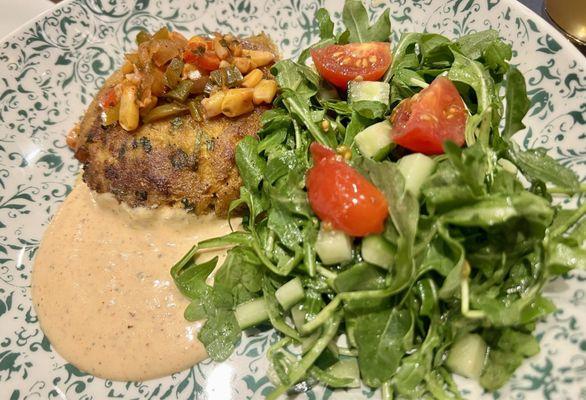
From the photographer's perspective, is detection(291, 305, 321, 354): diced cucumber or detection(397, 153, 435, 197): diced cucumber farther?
detection(291, 305, 321, 354): diced cucumber

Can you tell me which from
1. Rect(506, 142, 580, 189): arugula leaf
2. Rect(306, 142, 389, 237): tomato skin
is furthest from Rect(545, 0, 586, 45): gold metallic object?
Rect(306, 142, 389, 237): tomato skin

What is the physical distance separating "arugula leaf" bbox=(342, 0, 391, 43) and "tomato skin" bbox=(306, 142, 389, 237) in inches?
48.7

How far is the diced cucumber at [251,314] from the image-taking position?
8.61 ft

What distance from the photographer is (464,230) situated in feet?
7.34

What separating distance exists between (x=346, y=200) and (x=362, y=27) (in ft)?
5.08

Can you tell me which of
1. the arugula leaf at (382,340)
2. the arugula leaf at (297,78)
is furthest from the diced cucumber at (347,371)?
the arugula leaf at (297,78)

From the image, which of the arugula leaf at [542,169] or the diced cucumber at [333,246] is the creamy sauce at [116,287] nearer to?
the diced cucumber at [333,246]

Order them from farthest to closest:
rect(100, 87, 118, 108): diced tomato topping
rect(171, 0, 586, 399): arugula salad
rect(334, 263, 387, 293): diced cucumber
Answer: rect(100, 87, 118, 108): diced tomato topping < rect(334, 263, 387, 293): diced cucumber < rect(171, 0, 586, 399): arugula salad

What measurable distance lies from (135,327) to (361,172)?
1.54 m

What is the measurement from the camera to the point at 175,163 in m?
2.95

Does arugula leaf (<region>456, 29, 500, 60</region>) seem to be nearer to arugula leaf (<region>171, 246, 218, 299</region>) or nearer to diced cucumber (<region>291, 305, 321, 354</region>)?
diced cucumber (<region>291, 305, 321, 354</region>)

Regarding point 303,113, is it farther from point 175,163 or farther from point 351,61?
point 175,163

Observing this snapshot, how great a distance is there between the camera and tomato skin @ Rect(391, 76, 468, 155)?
243 centimetres

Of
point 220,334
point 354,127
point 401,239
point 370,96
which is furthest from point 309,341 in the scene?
point 370,96
